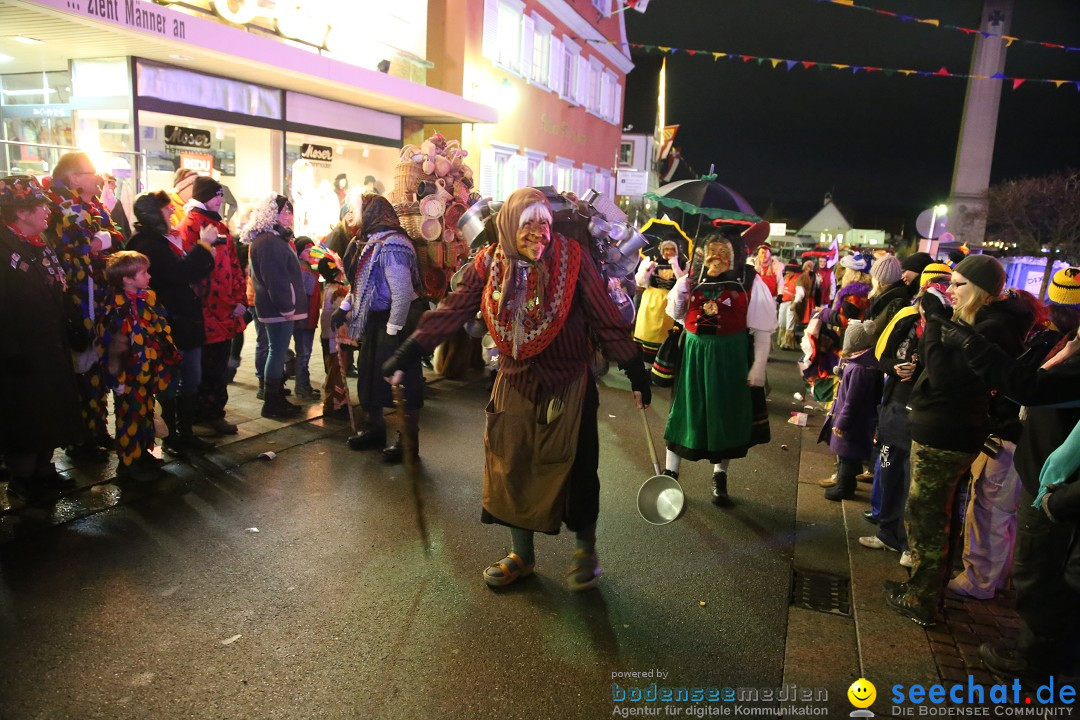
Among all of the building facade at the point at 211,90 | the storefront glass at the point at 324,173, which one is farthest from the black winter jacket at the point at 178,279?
the storefront glass at the point at 324,173

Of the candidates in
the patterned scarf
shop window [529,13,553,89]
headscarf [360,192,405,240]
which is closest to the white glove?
the patterned scarf

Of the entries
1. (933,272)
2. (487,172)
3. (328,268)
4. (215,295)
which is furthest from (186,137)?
(933,272)

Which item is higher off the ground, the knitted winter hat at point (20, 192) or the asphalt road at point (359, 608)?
the knitted winter hat at point (20, 192)

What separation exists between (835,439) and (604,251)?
265cm

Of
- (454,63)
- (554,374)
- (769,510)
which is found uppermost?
(454,63)

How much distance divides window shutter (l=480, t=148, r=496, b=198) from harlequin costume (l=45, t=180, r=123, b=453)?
10.1m

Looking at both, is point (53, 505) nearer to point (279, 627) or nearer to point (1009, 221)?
point (279, 627)

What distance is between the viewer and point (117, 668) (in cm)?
299

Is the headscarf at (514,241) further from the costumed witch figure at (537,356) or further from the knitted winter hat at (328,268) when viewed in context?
the knitted winter hat at (328,268)

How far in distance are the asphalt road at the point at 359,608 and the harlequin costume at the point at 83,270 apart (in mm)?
855

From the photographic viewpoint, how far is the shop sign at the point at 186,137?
8875mm

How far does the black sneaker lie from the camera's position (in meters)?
3.63

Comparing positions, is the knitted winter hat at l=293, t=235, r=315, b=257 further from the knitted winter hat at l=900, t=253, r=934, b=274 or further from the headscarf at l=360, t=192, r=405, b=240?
the knitted winter hat at l=900, t=253, r=934, b=274

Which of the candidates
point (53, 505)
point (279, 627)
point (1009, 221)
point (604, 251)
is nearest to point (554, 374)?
point (604, 251)
